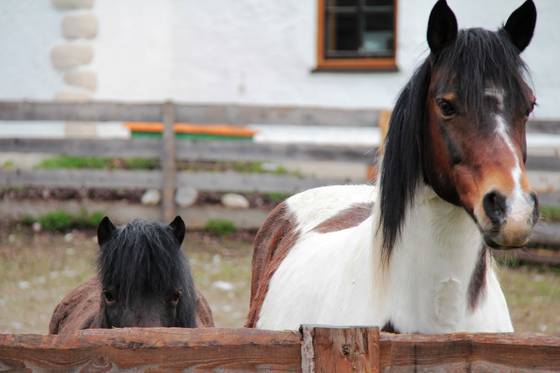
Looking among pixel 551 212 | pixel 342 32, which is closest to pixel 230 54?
pixel 342 32

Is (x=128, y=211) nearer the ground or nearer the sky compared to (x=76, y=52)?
nearer the ground

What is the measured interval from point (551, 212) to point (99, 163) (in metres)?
5.69

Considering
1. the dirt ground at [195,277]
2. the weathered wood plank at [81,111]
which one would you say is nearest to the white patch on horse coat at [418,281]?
the dirt ground at [195,277]

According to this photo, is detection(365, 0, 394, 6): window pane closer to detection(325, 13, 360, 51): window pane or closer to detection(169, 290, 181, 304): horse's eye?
detection(325, 13, 360, 51): window pane

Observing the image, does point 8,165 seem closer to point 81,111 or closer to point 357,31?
point 81,111

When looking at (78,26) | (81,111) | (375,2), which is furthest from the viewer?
(375,2)

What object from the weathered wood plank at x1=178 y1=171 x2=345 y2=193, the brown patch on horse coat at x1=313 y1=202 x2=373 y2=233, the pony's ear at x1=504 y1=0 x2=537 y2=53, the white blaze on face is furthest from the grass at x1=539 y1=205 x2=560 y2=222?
the white blaze on face

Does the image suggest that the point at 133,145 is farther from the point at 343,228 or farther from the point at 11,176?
the point at 343,228

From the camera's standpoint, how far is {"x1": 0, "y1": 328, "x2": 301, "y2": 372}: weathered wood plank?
2.24 m

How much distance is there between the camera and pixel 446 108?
112 inches

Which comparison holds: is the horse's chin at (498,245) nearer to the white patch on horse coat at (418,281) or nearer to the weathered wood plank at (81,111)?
the white patch on horse coat at (418,281)

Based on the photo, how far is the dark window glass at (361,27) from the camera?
43.5 ft

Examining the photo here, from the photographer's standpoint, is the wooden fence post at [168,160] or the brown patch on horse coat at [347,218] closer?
the brown patch on horse coat at [347,218]

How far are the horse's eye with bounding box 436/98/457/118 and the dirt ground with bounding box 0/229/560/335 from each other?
170 inches
